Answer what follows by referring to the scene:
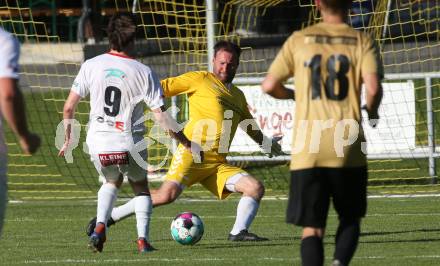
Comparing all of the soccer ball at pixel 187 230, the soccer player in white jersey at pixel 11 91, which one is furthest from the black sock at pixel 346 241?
the soccer ball at pixel 187 230

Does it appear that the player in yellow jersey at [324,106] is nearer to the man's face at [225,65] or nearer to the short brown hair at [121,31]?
the short brown hair at [121,31]

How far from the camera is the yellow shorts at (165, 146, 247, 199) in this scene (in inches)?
395

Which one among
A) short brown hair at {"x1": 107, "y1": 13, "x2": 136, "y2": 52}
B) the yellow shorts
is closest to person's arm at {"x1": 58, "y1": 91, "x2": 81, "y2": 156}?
short brown hair at {"x1": 107, "y1": 13, "x2": 136, "y2": 52}

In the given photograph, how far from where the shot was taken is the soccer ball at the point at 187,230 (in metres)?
9.52

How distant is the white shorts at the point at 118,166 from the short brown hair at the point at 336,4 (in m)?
2.79

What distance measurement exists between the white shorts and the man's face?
4.91ft

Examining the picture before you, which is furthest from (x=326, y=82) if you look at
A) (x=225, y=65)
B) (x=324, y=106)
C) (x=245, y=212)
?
(x=225, y=65)

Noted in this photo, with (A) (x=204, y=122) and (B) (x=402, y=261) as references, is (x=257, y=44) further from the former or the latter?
(B) (x=402, y=261)

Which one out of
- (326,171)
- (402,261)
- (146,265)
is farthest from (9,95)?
(402,261)

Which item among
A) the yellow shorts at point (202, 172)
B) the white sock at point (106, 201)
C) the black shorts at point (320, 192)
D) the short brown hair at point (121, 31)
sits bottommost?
the yellow shorts at point (202, 172)

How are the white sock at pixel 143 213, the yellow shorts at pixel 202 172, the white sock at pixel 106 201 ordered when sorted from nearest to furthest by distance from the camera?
the white sock at pixel 106 201, the white sock at pixel 143 213, the yellow shorts at pixel 202 172

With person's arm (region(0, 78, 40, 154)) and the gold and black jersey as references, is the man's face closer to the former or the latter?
the gold and black jersey

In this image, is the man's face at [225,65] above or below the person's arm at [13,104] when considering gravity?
below

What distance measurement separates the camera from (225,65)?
10.1 m
